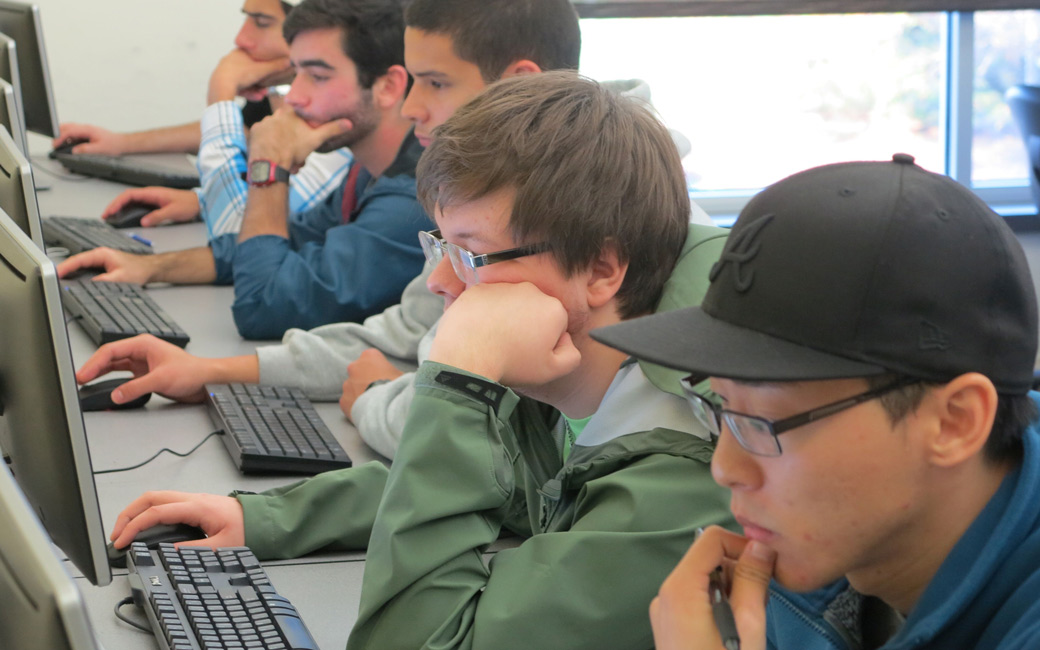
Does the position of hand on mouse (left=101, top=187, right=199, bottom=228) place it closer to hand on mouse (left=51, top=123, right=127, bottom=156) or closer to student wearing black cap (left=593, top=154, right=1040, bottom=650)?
hand on mouse (left=51, top=123, right=127, bottom=156)

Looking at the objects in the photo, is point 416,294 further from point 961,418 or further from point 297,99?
point 961,418

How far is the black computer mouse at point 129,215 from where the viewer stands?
3.00 metres

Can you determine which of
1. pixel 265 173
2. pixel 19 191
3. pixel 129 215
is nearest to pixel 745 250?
pixel 19 191

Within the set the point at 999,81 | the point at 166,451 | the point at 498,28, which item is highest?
the point at 498,28

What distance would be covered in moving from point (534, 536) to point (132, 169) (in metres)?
2.83

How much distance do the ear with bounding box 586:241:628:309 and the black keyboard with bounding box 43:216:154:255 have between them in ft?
5.66

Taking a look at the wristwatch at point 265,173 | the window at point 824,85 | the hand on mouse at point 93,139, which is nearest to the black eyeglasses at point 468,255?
the wristwatch at point 265,173

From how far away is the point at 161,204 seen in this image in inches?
122

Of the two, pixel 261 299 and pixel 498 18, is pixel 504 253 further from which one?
pixel 261 299

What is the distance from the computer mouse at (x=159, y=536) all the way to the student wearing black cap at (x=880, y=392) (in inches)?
27.3

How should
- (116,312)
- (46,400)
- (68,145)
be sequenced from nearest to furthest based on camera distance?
(46,400), (116,312), (68,145)

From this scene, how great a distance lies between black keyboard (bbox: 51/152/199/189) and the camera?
135 inches

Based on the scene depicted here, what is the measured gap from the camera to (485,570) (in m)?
1.08

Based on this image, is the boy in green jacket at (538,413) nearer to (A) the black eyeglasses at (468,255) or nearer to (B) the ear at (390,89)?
(A) the black eyeglasses at (468,255)
